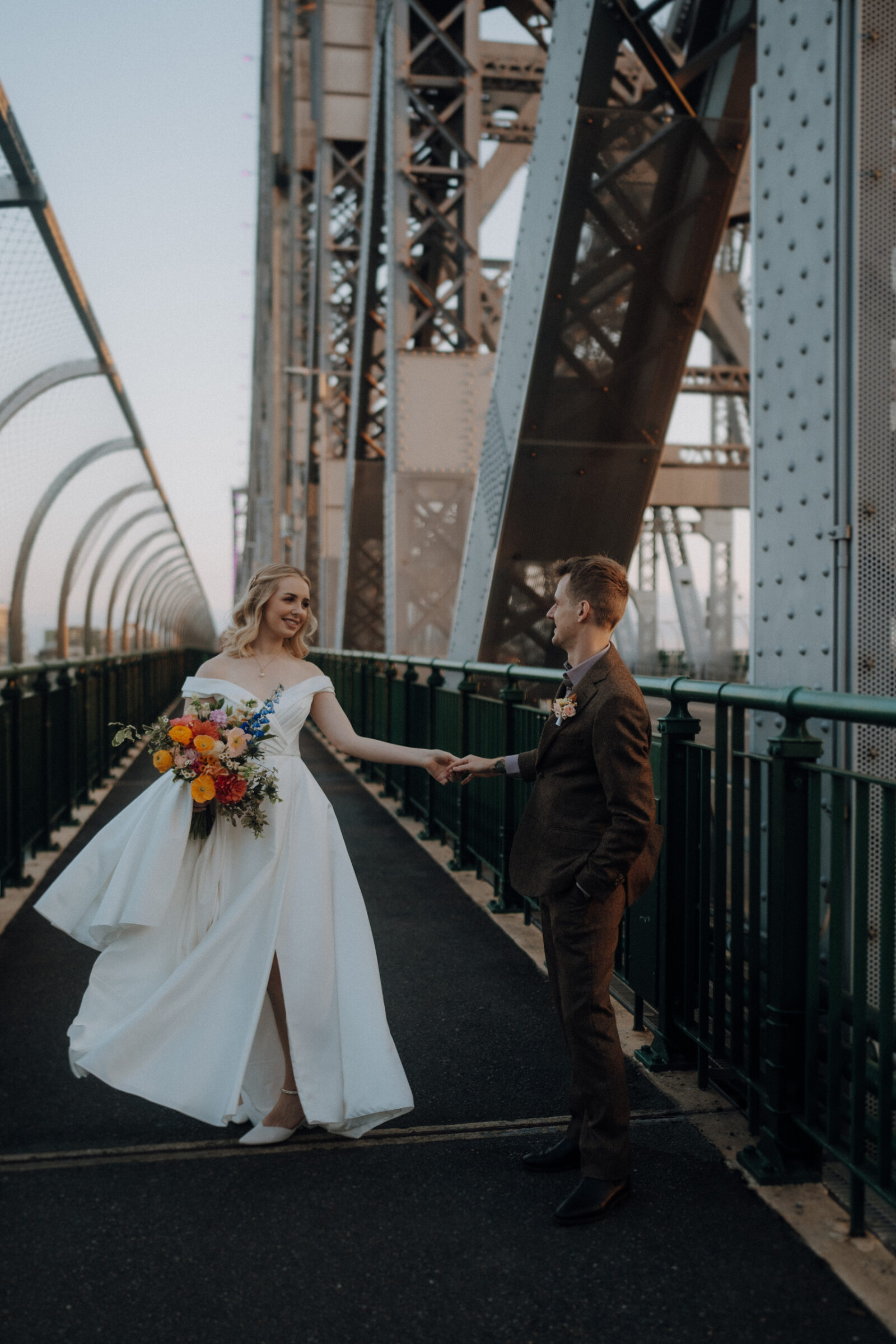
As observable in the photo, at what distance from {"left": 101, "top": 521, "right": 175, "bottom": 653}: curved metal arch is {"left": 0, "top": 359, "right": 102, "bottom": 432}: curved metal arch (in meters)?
7.76

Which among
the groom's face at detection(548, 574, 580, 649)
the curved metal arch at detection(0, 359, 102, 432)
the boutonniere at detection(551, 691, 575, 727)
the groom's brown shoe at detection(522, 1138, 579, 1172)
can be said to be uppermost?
the curved metal arch at detection(0, 359, 102, 432)

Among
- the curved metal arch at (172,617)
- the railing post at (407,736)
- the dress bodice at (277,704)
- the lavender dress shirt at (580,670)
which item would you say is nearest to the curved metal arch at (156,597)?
the curved metal arch at (172,617)

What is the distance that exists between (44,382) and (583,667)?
682cm

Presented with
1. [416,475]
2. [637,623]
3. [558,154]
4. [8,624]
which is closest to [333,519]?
[416,475]

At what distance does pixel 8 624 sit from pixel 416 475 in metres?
4.08

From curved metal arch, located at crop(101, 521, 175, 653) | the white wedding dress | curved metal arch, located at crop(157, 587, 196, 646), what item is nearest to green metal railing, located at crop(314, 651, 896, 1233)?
the white wedding dress

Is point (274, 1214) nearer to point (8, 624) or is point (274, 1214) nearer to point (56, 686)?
point (56, 686)

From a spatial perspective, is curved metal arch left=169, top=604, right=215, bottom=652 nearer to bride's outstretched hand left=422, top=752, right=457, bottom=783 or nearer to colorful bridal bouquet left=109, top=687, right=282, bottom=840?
bride's outstretched hand left=422, top=752, right=457, bottom=783

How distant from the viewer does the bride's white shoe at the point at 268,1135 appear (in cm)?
307

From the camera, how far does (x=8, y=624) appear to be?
912cm

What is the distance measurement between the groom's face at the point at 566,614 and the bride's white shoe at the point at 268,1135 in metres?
1.51

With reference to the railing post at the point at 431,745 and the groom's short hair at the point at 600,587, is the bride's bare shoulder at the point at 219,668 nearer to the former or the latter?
the groom's short hair at the point at 600,587

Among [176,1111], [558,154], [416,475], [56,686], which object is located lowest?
[176,1111]

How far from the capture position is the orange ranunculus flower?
2984mm
